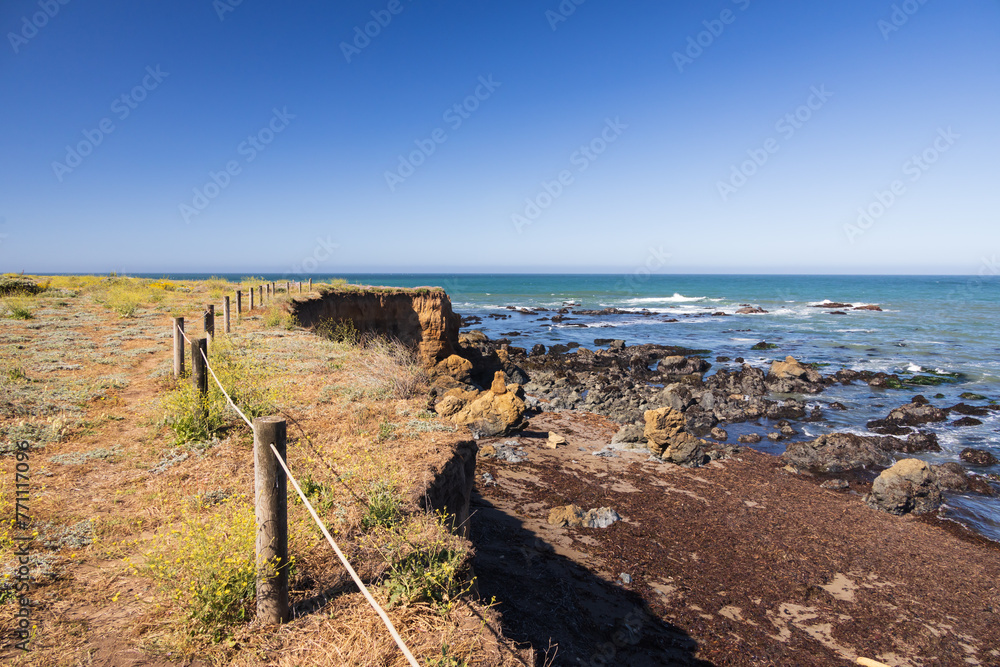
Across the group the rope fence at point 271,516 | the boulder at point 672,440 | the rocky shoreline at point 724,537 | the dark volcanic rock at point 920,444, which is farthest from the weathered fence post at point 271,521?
the dark volcanic rock at point 920,444

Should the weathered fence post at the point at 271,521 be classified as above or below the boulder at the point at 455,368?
above

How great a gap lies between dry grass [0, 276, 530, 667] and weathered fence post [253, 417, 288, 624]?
19 centimetres

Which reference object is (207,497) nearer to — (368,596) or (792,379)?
(368,596)

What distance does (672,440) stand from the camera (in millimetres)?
13883

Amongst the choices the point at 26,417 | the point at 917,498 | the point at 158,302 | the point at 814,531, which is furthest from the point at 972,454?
the point at 158,302

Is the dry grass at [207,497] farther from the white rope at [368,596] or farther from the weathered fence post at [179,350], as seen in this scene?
the white rope at [368,596]

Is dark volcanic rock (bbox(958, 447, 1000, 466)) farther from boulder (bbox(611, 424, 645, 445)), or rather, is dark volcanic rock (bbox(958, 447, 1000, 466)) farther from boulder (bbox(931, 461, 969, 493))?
boulder (bbox(611, 424, 645, 445))

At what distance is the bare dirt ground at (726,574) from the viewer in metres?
6.60

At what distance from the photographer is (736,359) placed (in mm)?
29609

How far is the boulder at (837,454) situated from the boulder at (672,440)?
2.68 metres

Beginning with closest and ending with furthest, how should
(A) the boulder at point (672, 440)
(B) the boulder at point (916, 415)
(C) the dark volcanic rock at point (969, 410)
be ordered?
(A) the boulder at point (672, 440) < (B) the boulder at point (916, 415) < (C) the dark volcanic rock at point (969, 410)

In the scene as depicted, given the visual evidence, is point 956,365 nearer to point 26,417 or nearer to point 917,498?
point 917,498

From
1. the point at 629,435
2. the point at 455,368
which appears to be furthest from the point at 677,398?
the point at 455,368

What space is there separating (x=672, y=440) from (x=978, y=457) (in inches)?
368
